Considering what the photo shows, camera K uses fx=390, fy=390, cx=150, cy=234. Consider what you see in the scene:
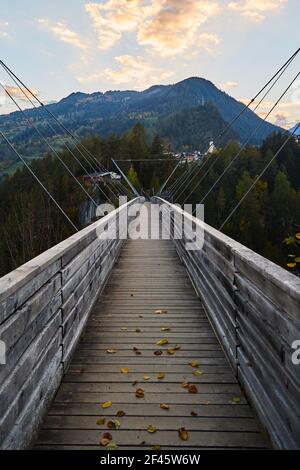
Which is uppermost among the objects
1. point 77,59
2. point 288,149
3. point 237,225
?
point 288,149

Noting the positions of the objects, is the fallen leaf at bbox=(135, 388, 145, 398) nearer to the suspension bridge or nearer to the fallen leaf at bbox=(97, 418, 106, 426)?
the suspension bridge

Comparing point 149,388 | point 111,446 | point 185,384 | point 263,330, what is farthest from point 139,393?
point 263,330

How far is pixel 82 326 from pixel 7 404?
6.98ft

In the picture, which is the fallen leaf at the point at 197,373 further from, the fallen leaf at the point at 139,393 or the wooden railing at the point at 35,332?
the wooden railing at the point at 35,332

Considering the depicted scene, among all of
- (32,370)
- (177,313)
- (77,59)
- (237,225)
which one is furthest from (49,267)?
(237,225)

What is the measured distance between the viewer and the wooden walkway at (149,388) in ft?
8.38

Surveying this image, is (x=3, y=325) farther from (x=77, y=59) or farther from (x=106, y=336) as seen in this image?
(x=77, y=59)

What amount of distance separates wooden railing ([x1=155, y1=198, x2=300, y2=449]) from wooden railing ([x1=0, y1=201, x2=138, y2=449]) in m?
1.43

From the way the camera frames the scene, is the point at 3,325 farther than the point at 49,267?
No

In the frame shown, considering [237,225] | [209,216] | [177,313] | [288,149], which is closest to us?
[177,313]

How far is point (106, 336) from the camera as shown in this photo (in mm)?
4246

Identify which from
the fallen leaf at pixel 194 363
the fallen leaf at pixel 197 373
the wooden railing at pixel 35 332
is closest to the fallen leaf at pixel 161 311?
the wooden railing at pixel 35 332

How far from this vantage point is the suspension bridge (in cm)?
218
